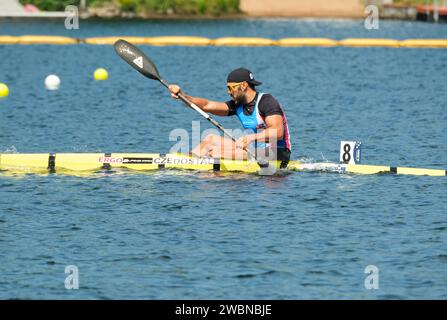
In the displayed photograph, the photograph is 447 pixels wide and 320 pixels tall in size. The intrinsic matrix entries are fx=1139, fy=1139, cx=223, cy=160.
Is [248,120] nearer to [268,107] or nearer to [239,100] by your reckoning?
[239,100]

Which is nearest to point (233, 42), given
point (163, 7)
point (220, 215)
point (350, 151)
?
point (163, 7)

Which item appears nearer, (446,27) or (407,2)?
(446,27)

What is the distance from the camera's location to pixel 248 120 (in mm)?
22234

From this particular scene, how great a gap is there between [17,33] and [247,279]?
62.7 metres

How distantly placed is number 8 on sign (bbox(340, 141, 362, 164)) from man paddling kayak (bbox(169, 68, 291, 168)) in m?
1.17

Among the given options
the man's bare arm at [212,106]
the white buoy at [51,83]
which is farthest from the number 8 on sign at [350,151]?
the white buoy at [51,83]

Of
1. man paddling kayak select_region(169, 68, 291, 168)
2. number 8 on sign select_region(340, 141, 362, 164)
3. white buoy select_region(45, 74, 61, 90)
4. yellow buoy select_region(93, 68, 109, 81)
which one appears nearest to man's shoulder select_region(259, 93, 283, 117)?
man paddling kayak select_region(169, 68, 291, 168)

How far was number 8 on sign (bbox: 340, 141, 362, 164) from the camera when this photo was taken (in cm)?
2256

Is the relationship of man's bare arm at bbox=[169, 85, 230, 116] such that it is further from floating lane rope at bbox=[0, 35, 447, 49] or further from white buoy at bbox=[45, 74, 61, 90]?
floating lane rope at bbox=[0, 35, 447, 49]

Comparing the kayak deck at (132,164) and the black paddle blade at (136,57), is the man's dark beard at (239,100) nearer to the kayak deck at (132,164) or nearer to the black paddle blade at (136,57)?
the kayak deck at (132,164)

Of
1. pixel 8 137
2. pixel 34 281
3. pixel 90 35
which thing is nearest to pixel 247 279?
pixel 34 281

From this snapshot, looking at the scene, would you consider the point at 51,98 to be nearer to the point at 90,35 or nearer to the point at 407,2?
the point at 90,35

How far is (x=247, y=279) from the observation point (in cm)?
1577

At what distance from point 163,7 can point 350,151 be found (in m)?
82.5
